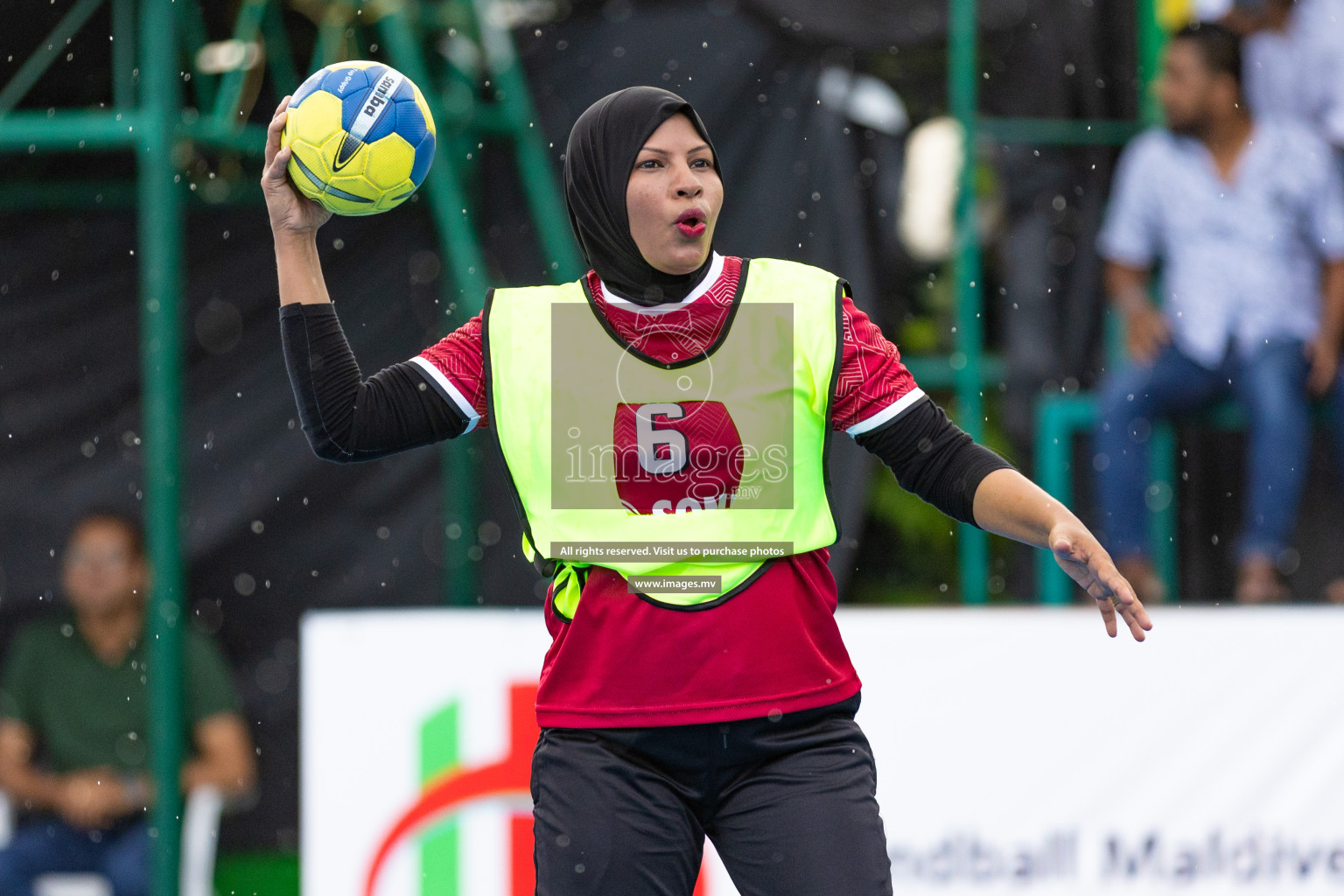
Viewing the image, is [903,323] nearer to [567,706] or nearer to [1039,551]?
[1039,551]

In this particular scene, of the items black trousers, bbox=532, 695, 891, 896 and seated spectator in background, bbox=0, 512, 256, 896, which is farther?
seated spectator in background, bbox=0, 512, 256, 896

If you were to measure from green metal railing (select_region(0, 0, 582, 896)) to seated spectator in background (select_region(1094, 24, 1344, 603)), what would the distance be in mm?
2139

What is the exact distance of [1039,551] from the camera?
18.9 ft

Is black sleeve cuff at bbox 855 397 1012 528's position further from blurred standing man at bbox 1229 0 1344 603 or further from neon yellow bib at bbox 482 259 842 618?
blurred standing man at bbox 1229 0 1344 603

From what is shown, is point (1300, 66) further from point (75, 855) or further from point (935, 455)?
point (75, 855)


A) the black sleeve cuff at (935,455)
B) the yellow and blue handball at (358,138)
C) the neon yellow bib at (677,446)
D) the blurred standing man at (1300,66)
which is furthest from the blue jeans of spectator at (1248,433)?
the yellow and blue handball at (358,138)

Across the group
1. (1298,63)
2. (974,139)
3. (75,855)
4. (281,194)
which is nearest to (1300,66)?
(1298,63)

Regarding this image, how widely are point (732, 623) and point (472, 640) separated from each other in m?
2.33

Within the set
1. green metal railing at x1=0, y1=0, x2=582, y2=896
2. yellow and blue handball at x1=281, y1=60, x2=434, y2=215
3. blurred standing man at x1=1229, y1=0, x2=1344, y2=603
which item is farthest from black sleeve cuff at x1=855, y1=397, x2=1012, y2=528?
blurred standing man at x1=1229, y1=0, x2=1344, y2=603

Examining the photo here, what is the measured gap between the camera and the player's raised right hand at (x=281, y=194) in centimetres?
249

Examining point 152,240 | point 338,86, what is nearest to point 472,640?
point 152,240

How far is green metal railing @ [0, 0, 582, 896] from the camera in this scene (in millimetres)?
5035

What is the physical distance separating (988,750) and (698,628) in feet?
7.88

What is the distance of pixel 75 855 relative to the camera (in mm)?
5262
